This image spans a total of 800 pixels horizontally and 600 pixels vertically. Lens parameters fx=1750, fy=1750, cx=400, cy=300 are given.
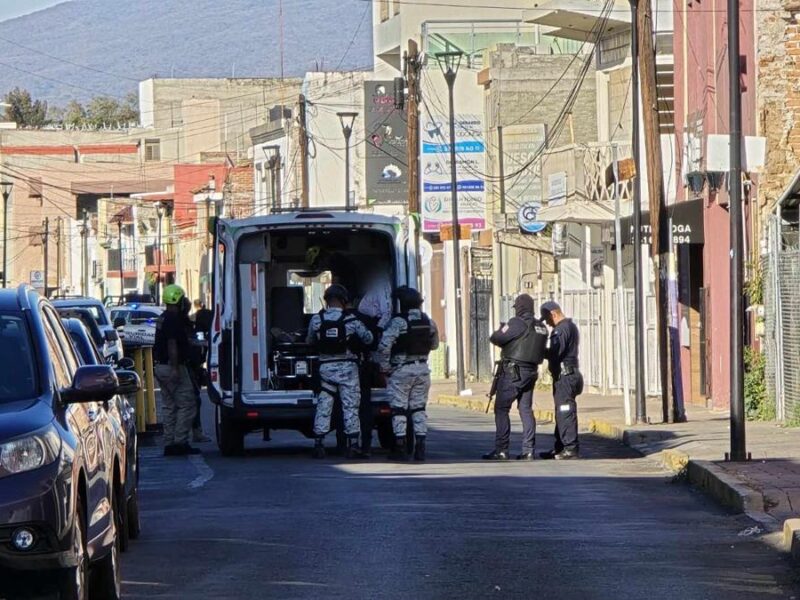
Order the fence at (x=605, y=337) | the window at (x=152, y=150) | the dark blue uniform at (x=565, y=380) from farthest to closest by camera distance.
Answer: the window at (x=152, y=150), the fence at (x=605, y=337), the dark blue uniform at (x=565, y=380)

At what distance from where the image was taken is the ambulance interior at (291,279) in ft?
64.7

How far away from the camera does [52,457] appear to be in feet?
25.2

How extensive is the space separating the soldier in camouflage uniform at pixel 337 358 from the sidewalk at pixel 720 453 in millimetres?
3417

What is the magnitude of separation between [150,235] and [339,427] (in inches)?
3063

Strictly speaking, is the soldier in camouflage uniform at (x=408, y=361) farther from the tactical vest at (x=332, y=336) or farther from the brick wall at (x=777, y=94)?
the brick wall at (x=777, y=94)

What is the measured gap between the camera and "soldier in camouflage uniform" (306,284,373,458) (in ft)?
61.2

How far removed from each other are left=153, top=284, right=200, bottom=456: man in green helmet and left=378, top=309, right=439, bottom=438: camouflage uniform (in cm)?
249

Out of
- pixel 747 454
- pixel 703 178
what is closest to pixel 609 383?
pixel 703 178

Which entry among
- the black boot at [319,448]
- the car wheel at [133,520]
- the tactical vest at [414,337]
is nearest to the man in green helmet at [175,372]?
the black boot at [319,448]

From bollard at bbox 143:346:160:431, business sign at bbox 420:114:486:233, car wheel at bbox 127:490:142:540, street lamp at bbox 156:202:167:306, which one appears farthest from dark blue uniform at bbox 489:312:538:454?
street lamp at bbox 156:202:167:306

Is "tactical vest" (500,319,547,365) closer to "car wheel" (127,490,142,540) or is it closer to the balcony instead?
"car wheel" (127,490,142,540)

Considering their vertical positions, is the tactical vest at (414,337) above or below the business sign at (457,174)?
below

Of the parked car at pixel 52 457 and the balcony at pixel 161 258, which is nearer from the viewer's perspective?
the parked car at pixel 52 457

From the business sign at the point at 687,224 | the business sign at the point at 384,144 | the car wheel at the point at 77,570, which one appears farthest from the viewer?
the business sign at the point at 384,144
